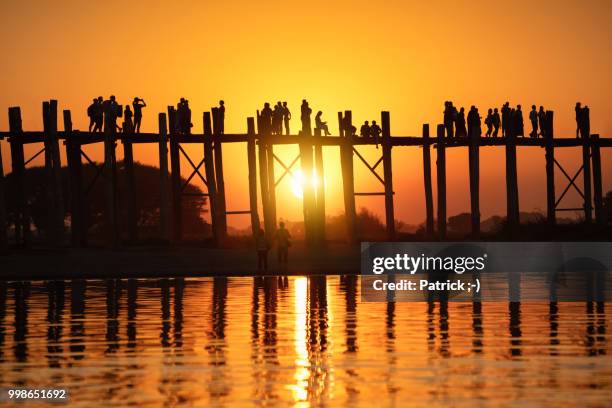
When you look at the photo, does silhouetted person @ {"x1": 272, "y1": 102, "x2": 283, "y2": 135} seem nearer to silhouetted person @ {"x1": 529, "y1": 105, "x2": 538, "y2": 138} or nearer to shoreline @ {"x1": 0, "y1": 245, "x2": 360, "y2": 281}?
shoreline @ {"x1": 0, "y1": 245, "x2": 360, "y2": 281}

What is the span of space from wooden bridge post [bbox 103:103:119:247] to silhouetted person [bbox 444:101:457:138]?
1208cm

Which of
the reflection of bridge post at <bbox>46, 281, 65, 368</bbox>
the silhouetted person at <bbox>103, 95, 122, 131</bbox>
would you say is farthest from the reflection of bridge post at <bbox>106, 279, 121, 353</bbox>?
the silhouetted person at <bbox>103, 95, 122, 131</bbox>

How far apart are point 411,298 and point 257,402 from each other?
595 inches

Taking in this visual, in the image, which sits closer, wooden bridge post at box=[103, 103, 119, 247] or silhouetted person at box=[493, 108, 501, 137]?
wooden bridge post at box=[103, 103, 119, 247]

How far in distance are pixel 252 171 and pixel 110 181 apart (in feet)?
15.2

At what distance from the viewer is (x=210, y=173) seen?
44.5 m

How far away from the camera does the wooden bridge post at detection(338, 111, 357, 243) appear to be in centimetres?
4722

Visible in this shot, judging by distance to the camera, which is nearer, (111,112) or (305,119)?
(111,112)

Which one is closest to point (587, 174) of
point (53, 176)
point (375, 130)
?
point (375, 130)

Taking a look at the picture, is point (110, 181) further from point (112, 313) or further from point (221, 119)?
point (112, 313)

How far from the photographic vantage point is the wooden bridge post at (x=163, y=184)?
43281 mm

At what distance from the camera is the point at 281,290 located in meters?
29.9

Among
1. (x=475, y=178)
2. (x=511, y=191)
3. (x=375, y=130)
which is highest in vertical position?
(x=375, y=130)

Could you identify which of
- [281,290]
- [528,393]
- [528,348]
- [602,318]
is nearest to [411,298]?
[281,290]
